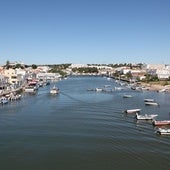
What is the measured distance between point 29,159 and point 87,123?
6.39 metres

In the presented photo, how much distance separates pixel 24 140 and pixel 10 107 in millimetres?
10744

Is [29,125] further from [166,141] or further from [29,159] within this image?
[166,141]

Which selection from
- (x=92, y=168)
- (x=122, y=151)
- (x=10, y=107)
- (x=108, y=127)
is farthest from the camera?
(x=10, y=107)

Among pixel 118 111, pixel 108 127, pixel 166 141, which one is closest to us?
pixel 166 141

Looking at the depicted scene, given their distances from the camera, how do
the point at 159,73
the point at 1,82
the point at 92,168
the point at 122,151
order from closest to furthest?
the point at 92,168 < the point at 122,151 < the point at 1,82 < the point at 159,73

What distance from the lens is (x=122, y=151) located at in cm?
1303

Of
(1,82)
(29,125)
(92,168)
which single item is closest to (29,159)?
(92,168)

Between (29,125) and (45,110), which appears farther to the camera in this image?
(45,110)

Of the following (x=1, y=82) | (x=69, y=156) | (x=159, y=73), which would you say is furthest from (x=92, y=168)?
(x=159, y=73)

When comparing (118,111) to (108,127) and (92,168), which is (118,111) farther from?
(92,168)

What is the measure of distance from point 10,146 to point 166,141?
253 inches

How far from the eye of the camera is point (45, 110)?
2344 centimetres

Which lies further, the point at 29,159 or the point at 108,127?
the point at 108,127

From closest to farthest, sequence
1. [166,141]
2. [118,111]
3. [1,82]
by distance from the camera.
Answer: [166,141]
[118,111]
[1,82]
